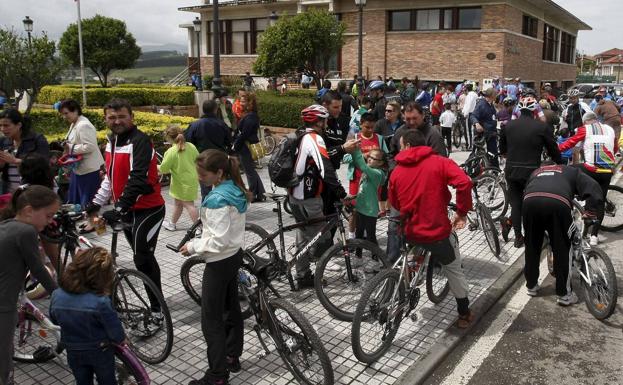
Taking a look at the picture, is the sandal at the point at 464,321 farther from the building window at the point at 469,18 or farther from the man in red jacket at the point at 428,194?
the building window at the point at 469,18

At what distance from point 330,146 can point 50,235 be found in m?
2.98

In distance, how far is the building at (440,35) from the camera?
27.3 m

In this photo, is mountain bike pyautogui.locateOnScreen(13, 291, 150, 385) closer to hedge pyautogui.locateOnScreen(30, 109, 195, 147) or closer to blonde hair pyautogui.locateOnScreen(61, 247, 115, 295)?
blonde hair pyautogui.locateOnScreen(61, 247, 115, 295)

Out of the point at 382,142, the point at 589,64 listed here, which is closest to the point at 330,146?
the point at 382,142

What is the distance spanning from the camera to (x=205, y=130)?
7797 mm

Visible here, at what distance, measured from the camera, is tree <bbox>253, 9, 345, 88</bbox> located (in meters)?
22.6

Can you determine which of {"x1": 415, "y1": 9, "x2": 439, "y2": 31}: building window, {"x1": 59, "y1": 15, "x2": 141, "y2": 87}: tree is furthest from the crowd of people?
{"x1": 59, "y1": 15, "x2": 141, "y2": 87}: tree

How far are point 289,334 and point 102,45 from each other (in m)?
38.6

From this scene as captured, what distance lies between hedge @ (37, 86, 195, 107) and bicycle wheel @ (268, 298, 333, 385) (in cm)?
2141

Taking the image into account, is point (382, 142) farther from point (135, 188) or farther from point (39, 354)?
point (39, 354)

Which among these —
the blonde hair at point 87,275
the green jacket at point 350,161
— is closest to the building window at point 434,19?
the green jacket at point 350,161

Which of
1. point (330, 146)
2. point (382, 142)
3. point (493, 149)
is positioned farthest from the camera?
point (493, 149)

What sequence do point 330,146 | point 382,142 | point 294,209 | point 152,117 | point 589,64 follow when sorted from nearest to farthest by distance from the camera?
point 294,209
point 330,146
point 382,142
point 152,117
point 589,64

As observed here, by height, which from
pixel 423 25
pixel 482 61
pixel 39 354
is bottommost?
pixel 39 354
